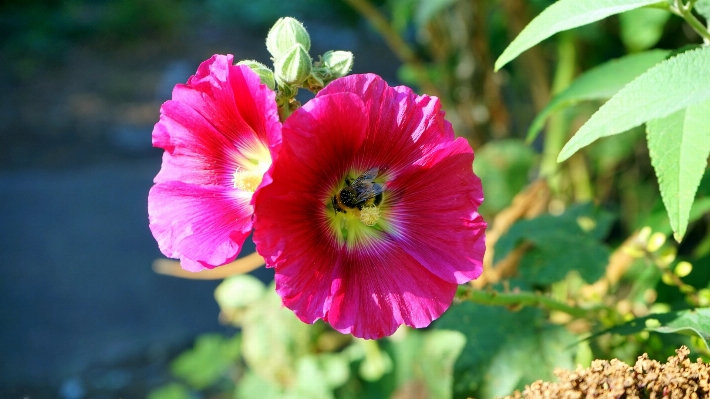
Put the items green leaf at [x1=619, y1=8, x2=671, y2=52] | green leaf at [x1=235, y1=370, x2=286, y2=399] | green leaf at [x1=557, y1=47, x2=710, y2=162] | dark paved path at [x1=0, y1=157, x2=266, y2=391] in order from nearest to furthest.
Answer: green leaf at [x1=557, y1=47, x2=710, y2=162] < green leaf at [x1=619, y1=8, x2=671, y2=52] < green leaf at [x1=235, y1=370, x2=286, y2=399] < dark paved path at [x1=0, y1=157, x2=266, y2=391]

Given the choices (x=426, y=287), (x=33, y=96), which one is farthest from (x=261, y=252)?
(x=33, y=96)

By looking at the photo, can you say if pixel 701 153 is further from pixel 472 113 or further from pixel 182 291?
pixel 182 291


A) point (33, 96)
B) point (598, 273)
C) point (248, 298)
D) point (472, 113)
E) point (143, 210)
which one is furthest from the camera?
point (33, 96)

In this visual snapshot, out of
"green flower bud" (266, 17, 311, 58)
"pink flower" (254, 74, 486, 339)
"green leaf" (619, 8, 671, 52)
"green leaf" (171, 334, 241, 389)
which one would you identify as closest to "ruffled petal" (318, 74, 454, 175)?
"pink flower" (254, 74, 486, 339)

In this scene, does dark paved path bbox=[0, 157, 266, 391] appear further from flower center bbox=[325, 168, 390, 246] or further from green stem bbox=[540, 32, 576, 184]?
flower center bbox=[325, 168, 390, 246]

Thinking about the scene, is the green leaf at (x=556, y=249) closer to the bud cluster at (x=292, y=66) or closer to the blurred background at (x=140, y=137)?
the blurred background at (x=140, y=137)

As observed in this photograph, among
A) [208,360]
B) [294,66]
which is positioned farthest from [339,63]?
[208,360]
